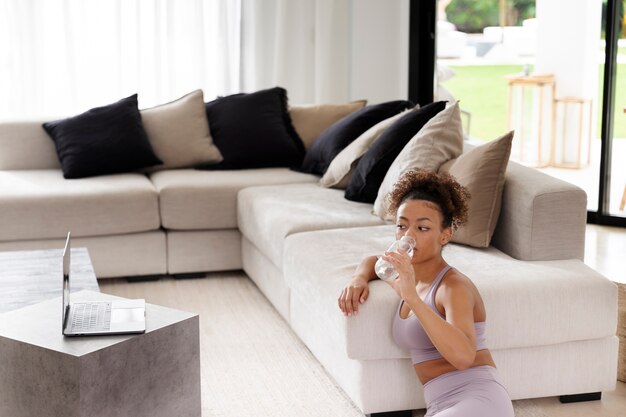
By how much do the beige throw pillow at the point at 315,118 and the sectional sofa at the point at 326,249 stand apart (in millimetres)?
328

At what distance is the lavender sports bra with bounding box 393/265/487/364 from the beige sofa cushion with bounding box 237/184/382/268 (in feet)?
3.60

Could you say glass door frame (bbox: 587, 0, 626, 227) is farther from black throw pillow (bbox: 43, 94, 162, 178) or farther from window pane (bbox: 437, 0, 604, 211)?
black throw pillow (bbox: 43, 94, 162, 178)

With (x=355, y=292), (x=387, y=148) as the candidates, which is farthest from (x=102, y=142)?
(x=355, y=292)

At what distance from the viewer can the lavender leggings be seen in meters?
2.33

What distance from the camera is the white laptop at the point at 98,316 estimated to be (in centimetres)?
227

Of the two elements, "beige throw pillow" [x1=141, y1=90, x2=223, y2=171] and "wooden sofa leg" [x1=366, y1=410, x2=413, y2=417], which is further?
"beige throw pillow" [x1=141, y1=90, x2=223, y2=171]

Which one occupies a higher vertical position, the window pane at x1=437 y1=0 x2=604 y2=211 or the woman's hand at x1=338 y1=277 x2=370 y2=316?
the window pane at x1=437 y1=0 x2=604 y2=211

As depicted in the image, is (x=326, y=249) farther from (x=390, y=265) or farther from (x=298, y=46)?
(x=298, y=46)

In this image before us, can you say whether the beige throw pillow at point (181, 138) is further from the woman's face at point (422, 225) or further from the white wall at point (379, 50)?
the woman's face at point (422, 225)

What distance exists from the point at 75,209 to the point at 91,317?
2.08 metres

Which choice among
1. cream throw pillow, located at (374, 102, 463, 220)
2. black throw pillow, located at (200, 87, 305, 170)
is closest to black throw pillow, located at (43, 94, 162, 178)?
black throw pillow, located at (200, 87, 305, 170)

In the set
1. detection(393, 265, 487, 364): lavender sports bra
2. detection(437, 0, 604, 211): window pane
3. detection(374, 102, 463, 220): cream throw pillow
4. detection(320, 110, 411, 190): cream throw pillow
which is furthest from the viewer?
detection(437, 0, 604, 211): window pane

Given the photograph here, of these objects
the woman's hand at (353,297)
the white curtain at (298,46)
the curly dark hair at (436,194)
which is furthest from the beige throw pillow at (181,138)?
the curly dark hair at (436,194)

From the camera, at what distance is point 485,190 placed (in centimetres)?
320
